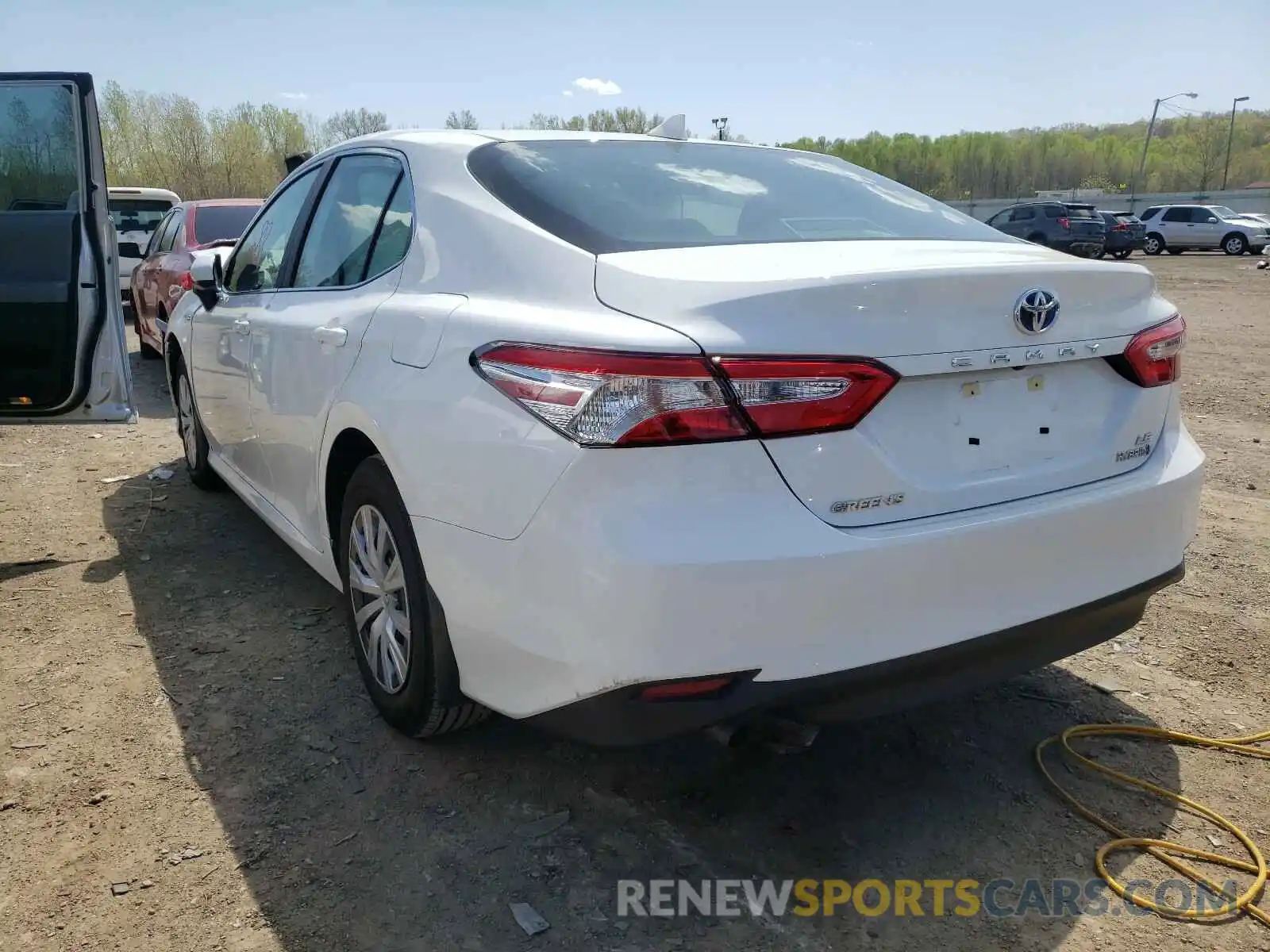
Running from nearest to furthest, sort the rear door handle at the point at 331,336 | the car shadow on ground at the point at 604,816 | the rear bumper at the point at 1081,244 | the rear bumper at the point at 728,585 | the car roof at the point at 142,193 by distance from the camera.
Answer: the rear bumper at the point at 728,585 → the car shadow on ground at the point at 604,816 → the rear door handle at the point at 331,336 → the car roof at the point at 142,193 → the rear bumper at the point at 1081,244

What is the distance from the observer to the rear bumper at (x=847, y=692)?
1970 mm

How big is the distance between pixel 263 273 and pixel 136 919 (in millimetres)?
2575

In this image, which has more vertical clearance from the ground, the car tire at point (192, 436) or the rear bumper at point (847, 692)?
the rear bumper at point (847, 692)

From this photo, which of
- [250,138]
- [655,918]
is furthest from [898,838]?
[250,138]

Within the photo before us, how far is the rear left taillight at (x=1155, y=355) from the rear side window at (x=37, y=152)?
4322 millimetres

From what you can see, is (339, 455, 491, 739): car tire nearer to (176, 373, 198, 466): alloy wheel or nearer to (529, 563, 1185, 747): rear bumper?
(529, 563, 1185, 747): rear bumper

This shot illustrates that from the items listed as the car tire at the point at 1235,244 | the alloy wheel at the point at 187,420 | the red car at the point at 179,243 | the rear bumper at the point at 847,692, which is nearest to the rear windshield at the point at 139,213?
the red car at the point at 179,243

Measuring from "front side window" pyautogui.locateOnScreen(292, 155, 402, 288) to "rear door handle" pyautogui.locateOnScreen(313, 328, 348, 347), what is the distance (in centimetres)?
18

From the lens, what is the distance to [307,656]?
3.53 m

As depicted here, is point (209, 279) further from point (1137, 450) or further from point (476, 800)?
point (1137, 450)

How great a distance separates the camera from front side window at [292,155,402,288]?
3104 millimetres

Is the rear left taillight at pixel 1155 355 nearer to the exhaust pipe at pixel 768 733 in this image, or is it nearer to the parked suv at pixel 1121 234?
the exhaust pipe at pixel 768 733

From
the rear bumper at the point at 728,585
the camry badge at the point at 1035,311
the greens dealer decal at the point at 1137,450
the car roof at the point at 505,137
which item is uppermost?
the car roof at the point at 505,137

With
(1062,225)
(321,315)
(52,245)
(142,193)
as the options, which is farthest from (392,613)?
(1062,225)
